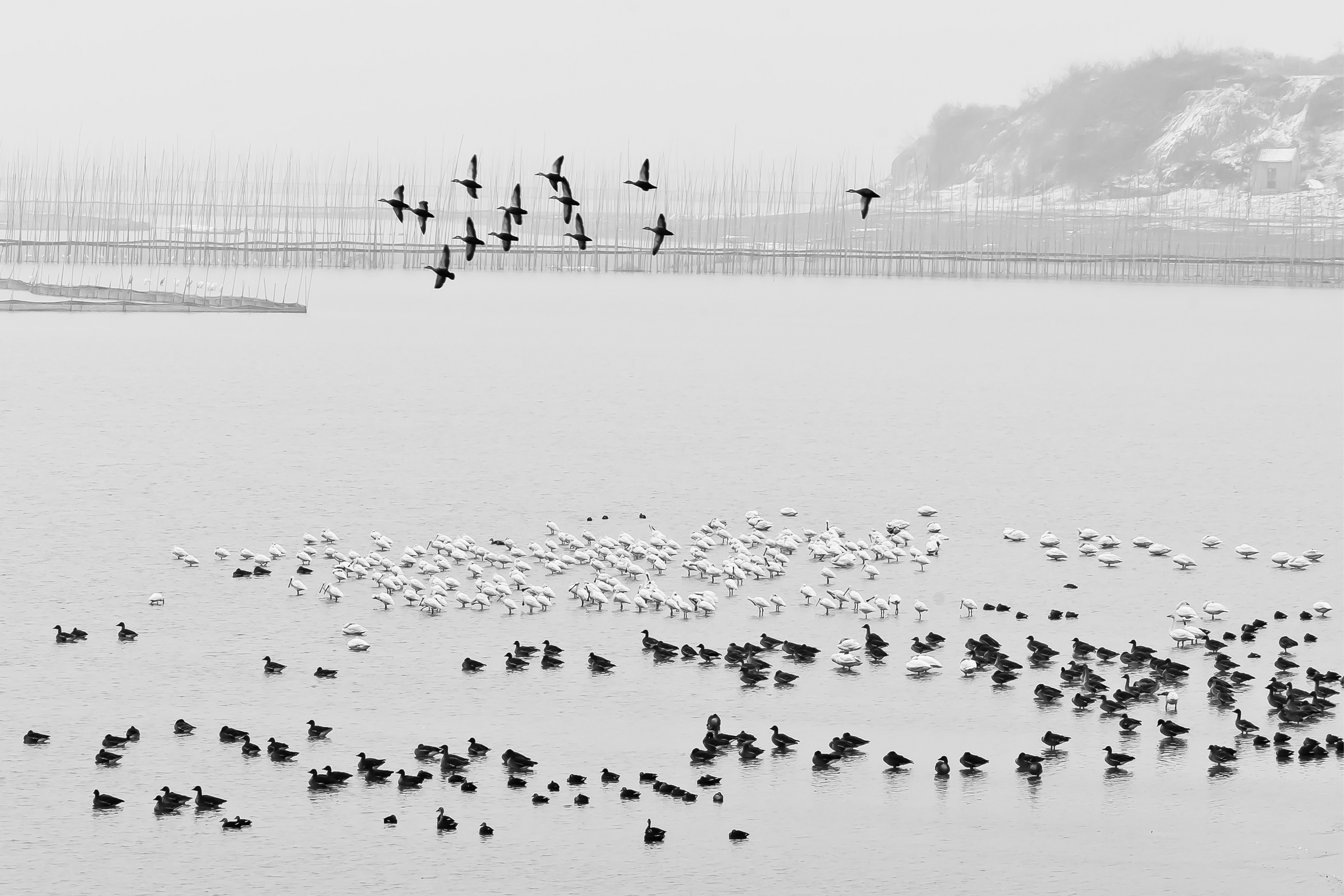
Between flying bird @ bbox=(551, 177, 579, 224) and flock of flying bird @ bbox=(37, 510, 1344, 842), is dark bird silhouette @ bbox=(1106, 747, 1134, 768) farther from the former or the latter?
flying bird @ bbox=(551, 177, 579, 224)

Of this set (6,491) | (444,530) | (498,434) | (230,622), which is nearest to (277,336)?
(498,434)

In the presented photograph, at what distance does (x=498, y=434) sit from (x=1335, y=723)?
6061 centimetres

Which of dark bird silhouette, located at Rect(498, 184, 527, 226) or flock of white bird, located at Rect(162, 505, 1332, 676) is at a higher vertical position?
dark bird silhouette, located at Rect(498, 184, 527, 226)

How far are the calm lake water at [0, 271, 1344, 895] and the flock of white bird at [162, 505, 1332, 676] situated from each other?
700mm

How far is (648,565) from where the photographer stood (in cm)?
5412

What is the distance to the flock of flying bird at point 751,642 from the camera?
36.5 meters

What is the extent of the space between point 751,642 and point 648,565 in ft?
30.4

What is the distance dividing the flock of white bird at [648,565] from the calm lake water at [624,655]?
700mm

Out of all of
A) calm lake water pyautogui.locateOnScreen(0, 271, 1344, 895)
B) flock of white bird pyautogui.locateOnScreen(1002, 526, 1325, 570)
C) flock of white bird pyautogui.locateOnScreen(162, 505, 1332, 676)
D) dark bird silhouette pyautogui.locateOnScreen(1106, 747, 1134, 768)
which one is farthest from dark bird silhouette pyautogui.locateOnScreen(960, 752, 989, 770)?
flock of white bird pyautogui.locateOnScreen(1002, 526, 1325, 570)

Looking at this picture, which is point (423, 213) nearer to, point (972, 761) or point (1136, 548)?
point (972, 761)

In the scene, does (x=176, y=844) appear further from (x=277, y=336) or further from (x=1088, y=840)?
(x=277, y=336)

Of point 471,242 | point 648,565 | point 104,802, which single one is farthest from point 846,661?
point 104,802

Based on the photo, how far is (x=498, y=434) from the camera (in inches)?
3708

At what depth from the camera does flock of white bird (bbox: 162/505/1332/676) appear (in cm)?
4859
